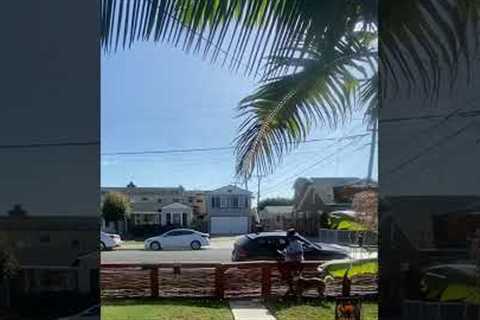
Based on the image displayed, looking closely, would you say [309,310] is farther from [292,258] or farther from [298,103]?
[298,103]

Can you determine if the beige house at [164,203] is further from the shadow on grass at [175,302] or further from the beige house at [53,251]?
the shadow on grass at [175,302]

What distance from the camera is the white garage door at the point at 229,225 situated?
7.38 feet

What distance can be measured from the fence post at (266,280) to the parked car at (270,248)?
0.04 m

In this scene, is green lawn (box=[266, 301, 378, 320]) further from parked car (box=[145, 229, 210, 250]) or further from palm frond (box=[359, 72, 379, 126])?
palm frond (box=[359, 72, 379, 126])

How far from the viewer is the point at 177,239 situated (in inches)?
87.6

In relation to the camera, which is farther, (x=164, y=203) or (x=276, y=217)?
(x=276, y=217)

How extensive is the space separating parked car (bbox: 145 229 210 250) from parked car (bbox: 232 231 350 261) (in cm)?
14

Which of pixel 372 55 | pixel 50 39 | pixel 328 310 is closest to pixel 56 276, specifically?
pixel 50 39

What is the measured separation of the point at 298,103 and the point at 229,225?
1.85 feet

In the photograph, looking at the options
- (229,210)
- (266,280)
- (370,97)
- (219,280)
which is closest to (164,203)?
(229,210)

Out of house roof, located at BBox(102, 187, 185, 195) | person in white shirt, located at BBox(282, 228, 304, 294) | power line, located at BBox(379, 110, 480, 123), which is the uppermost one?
power line, located at BBox(379, 110, 480, 123)

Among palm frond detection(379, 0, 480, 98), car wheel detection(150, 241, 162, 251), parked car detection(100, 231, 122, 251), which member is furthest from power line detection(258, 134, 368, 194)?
parked car detection(100, 231, 122, 251)

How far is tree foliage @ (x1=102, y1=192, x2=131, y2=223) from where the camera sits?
228 centimetres

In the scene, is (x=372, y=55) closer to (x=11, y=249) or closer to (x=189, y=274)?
(x=189, y=274)
